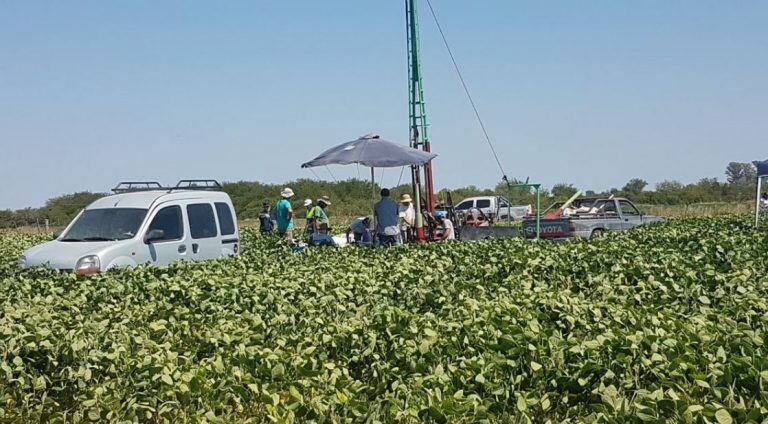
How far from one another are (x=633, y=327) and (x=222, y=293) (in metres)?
4.06

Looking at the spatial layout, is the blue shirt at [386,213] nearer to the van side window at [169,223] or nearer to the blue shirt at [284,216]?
the blue shirt at [284,216]

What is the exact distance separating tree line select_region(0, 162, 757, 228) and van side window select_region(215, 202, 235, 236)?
1269 inches

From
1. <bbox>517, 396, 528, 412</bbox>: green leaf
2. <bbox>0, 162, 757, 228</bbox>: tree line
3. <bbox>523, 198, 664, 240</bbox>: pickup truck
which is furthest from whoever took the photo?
<bbox>0, 162, 757, 228</bbox>: tree line

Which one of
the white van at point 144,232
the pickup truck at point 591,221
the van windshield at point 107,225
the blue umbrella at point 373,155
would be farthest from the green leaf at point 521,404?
the pickup truck at point 591,221

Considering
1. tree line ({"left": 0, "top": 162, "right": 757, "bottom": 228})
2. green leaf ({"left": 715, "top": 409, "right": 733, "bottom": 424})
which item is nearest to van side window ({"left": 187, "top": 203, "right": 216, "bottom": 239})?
green leaf ({"left": 715, "top": 409, "right": 733, "bottom": 424})

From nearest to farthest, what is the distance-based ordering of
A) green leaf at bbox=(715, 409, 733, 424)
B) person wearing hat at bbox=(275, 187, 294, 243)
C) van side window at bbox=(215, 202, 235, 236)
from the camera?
green leaf at bbox=(715, 409, 733, 424), van side window at bbox=(215, 202, 235, 236), person wearing hat at bbox=(275, 187, 294, 243)

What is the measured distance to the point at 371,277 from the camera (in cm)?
955

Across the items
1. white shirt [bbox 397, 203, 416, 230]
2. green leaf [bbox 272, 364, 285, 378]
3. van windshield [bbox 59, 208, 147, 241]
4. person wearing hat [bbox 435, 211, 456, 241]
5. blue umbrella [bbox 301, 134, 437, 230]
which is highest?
blue umbrella [bbox 301, 134, 437, 230]

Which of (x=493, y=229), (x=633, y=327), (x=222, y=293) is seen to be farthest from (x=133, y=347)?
(x=493, y=229)

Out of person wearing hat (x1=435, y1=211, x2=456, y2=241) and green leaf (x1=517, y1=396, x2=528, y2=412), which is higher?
person wearing hat (x1=435, y1=211, x2=456, y2=241)

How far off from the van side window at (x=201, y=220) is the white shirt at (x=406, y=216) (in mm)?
5177

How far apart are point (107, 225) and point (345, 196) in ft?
142

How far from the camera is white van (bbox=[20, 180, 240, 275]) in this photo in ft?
38.5

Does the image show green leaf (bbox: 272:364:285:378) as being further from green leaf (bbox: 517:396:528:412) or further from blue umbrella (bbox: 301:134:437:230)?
blue umbrella (bbox: 301:134:437:230)
